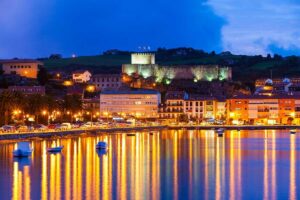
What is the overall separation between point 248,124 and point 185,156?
52346mm

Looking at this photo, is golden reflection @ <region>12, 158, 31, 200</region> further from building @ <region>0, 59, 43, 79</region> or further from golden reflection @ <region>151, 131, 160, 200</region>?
building @ <region>0, 59, 43, 79</region>

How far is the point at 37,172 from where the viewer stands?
4259 centimetres

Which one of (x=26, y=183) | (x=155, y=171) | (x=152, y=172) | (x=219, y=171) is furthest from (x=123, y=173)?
(x=26, y=183)

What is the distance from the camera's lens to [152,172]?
43.3 metres

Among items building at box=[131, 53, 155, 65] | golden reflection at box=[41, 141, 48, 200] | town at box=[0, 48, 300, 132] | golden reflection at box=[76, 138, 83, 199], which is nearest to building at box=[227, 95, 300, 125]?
town at box=[0, 48, 300, 132]

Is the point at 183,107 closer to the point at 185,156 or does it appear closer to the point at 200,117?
the point at 200,117

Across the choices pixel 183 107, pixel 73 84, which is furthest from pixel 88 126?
pixel 73 84

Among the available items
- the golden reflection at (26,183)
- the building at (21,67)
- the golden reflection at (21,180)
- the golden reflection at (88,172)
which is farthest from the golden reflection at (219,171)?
the building at (21,67)

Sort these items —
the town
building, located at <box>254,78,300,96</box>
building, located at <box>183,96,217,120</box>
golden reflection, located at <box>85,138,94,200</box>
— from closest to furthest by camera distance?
golden reflection, located at <box>85,138,94,200</box> → the town → building, located at <box>183,96,217,120</box> → building, located at <box>254,78,300,96</box>

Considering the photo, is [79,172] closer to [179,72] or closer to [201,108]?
[201,108]

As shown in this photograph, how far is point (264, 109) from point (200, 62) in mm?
48804

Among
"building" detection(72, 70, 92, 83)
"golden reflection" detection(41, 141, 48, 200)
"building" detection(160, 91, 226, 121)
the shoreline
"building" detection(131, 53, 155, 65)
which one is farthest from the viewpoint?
"building" detection(131, 53, 155, 65)

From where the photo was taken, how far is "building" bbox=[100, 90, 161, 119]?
105750 millimetres

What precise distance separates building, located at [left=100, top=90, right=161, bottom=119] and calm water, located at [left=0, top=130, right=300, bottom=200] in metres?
42.9
